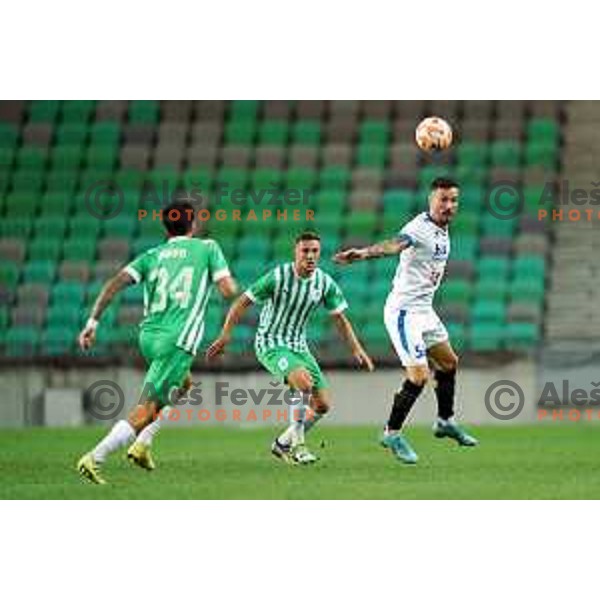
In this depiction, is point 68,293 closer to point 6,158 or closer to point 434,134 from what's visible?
point 6,158

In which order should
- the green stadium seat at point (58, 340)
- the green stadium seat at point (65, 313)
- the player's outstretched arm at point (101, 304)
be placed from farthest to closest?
1. the green stadium seat at point (58, 340)
2. the green stadium seat at point (65, 313)
3. the player's outstretched arm at point (101, 304)

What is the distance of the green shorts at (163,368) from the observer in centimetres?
906

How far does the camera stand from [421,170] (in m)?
12.8

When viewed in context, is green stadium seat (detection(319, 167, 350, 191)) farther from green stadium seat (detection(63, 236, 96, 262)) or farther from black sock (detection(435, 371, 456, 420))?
black sock (detection(435, 371, 456, 420))

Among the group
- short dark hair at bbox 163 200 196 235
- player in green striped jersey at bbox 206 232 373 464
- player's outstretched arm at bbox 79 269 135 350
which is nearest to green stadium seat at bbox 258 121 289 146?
player in green striped jersey at bbox 206 232 373 464

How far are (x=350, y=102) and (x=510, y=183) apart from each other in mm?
1385

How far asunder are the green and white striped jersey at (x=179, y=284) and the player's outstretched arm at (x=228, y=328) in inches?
5.3

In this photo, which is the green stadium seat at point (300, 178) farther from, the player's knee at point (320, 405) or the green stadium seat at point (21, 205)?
the player's knee at point (320, 405)

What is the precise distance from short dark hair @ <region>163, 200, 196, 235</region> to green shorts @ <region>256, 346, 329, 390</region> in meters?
0.91

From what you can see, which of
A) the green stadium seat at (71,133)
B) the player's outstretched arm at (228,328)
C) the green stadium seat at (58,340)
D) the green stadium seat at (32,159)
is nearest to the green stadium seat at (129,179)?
the green stadium seat at (71,133)

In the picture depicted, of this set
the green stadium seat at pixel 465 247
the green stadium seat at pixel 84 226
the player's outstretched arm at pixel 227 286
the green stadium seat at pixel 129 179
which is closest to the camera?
the player's outstretched arm at pixel 227 286

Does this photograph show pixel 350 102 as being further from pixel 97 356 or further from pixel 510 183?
pixel 97 356

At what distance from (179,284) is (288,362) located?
3.07ft

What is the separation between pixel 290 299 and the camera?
32.6ft
